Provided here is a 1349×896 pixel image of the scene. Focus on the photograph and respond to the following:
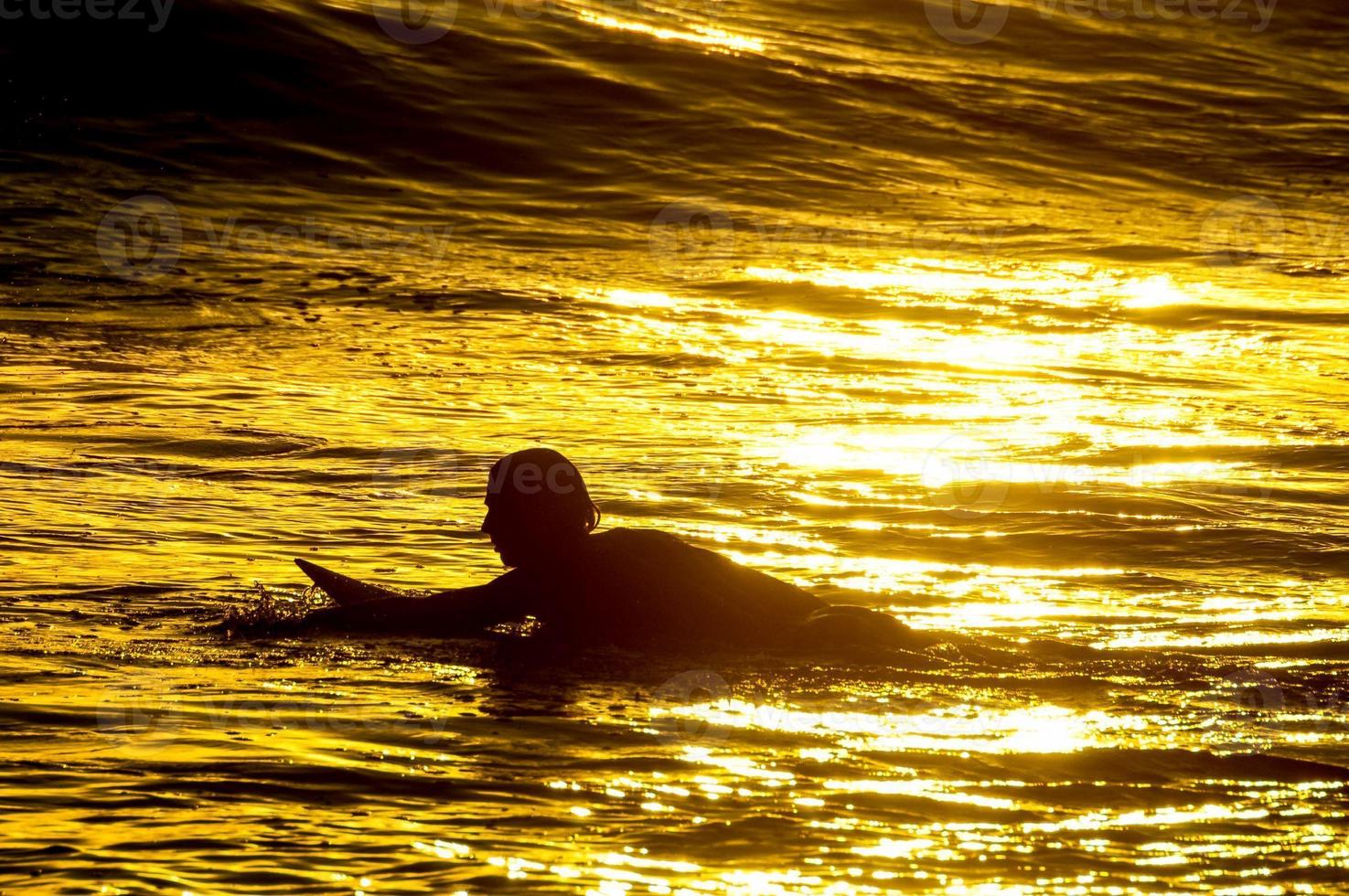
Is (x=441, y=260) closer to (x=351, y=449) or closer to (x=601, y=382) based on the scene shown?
(x=601, y=382)

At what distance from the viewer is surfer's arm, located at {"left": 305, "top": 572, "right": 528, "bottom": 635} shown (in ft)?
22.1

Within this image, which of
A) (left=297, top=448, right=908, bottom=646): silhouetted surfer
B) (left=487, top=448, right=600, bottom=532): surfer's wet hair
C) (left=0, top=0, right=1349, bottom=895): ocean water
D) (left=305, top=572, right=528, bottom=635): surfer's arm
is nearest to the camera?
(left=0, top=0, right=1349, bottom=895): ocean water

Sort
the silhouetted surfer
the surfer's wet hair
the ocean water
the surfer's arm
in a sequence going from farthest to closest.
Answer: the surfer's arm, the silhouetted surfer, the surfer's wet hair, the ocean water

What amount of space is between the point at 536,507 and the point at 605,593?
0.42m

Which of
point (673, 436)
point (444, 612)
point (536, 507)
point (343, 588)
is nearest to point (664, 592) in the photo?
point (536, 507)

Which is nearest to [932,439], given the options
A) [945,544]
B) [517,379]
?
[945,544]

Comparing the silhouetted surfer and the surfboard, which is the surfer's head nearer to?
the silhouetted surfer

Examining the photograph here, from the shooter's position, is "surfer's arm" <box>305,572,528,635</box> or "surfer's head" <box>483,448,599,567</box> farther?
"surfer's arm" <box>305,572,528,635</box>

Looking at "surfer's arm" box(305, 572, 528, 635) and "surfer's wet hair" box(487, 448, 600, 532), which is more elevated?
"surfer's wet hair" box(487, 448, 600, 532)

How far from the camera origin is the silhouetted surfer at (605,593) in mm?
6629

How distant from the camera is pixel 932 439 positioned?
1091 centimetres

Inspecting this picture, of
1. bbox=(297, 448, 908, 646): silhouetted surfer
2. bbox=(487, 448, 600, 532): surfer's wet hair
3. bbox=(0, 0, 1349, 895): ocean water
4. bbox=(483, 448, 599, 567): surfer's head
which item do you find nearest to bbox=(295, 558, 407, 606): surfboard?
bbox=(297, 448, 908, 646): silhouetted surfer

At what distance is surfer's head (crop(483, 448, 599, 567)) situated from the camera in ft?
21.2

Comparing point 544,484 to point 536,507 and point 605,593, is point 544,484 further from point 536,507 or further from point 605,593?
point 605,593
